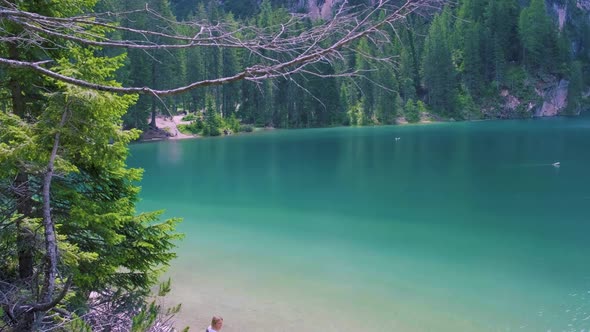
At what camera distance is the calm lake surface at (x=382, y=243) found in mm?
10320

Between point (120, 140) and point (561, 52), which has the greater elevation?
point (561, 52)

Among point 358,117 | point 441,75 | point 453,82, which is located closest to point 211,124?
point 358,117

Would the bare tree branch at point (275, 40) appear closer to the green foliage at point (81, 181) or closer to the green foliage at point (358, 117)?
the green foliage at point (81, 181)

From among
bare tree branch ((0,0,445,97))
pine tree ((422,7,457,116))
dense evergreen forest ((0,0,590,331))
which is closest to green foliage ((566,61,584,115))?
pine tree ((422,7,457,116))

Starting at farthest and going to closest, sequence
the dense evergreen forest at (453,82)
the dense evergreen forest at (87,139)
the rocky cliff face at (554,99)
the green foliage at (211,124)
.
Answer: the rocky cliff face at (554,99), the dense evergreen forest at (453,82), the green foliage at (211,124), the dense evergreen forest at (87,139)

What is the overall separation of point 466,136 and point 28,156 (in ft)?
167

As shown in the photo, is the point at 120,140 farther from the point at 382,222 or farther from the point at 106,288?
the point at 382,222

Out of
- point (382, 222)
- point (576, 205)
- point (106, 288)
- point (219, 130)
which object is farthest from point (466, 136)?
point (106, 288)

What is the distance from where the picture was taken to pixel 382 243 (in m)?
15.5

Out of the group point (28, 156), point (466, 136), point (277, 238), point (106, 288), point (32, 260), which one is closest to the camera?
point (28, 156)

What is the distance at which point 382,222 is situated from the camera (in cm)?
1814

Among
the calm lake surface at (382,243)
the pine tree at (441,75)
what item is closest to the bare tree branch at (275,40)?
the calm lake surface at (382,243)

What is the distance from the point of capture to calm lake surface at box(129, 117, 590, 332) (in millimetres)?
10320

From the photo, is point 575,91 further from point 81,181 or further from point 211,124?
point 81,181
